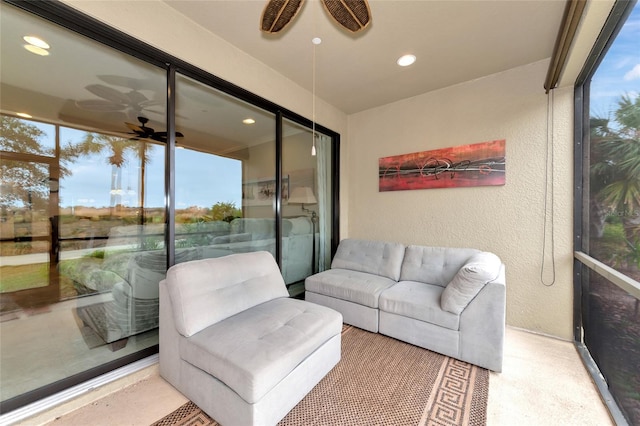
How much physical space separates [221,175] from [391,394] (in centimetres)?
235

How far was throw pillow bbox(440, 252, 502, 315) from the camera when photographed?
1.93 meters

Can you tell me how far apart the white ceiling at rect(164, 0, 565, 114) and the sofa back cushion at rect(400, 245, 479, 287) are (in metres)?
1.94

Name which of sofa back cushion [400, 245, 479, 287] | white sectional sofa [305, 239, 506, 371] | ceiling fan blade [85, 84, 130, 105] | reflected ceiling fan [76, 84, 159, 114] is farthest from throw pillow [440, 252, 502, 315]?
ceiling fan blade [85, 84, 130, 105]

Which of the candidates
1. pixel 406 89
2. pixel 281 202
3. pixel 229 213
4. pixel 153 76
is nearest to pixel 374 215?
pixel 281 202

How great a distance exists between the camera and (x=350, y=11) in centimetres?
140

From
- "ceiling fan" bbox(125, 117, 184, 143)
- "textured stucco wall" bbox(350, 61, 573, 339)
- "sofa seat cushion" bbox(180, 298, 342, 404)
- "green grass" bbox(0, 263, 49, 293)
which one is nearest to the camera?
"sofa seat cushion" bbox(180, 298, 342, 404)

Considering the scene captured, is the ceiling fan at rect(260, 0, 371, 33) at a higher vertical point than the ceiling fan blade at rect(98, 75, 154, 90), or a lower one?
higher

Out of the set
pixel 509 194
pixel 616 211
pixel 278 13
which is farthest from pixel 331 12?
pixel 509 194

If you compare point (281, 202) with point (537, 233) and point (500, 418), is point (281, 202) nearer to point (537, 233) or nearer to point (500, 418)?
point (500, 418)

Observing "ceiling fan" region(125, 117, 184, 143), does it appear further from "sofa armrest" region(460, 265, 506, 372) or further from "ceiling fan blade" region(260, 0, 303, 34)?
"sofa armrest" region(460, 265, 506, 372)

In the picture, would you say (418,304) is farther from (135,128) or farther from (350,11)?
(135,128)

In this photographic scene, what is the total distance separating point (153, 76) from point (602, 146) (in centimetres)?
361

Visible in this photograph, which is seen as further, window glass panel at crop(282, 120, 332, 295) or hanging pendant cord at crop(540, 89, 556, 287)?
window glass panel at crop(282, 120, 332, 295)

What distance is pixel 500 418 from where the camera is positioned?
4.78ft
